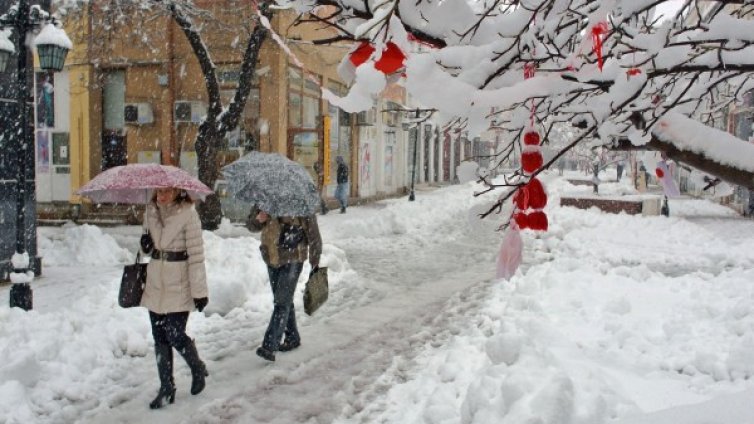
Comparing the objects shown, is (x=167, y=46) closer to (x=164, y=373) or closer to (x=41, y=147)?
(x=41, y=147)

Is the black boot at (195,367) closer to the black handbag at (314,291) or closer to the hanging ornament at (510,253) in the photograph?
the black handbag at (314,291)

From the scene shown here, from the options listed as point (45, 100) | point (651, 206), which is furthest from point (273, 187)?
point (45, 100)

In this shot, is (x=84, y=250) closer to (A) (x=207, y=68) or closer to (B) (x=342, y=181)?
(A) (x=207, y=68)

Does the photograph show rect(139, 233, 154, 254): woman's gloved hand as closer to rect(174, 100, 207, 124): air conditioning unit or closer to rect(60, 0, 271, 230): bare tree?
rect(60, 0, 271, 230): bare tree

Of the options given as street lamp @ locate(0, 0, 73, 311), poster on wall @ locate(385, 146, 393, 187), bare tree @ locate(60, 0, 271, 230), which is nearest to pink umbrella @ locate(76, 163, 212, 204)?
street lamp @ locate(0, 0, 73, 311)

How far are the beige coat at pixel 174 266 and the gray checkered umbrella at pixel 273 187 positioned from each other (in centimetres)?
91

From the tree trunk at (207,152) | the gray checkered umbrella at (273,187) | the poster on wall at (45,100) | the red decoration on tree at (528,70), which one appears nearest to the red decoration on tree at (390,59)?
the red decoration on tree at (528,70)

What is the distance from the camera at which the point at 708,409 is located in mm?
2652

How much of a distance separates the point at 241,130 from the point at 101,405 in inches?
560

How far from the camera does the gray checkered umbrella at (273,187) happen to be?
5.91 meters

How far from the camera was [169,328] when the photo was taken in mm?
5074

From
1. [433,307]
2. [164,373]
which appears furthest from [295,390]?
[433,307]

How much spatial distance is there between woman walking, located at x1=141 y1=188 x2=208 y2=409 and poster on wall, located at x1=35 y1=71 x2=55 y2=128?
17.4 meters

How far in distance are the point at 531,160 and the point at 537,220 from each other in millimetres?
284
